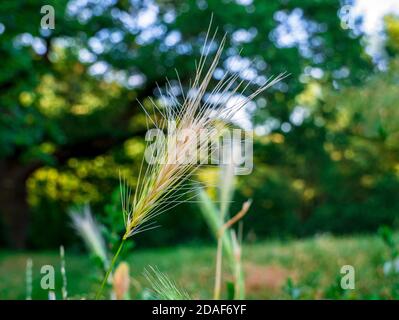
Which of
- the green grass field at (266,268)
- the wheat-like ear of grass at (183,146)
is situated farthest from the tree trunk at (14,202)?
the wheat-like ear of grass at (183,146)

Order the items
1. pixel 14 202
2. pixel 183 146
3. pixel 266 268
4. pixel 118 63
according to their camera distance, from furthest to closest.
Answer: pixel 14 202 < pixel 118 63 < pixel 266 268 < pixel 183 146

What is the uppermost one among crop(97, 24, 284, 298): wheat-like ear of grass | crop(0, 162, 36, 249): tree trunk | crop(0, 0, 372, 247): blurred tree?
crop(0, 0, 372, 247): blurred tree

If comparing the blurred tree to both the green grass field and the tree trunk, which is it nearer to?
the tree trunk

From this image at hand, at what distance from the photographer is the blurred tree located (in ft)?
28.5

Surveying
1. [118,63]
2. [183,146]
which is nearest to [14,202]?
[118,63]

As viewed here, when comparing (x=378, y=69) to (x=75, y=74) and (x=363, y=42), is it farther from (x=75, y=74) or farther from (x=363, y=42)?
(x=75, y=74)

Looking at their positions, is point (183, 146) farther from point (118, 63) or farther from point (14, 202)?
point (14, 202)

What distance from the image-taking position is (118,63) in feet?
→ 37.8

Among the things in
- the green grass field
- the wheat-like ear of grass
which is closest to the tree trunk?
the green grass field

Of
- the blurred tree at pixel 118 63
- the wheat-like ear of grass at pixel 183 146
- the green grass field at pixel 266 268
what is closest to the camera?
the wheat-like ear of grass at pixel 183 146

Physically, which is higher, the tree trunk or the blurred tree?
the blurred tree

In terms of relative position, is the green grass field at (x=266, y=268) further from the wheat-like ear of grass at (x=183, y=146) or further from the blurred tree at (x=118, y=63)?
the wheat-like ear of grass at (x=183, y=146)

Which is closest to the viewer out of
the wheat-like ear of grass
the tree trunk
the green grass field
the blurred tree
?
the wheat-like ear of grass

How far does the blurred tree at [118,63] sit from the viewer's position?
8695 mm
